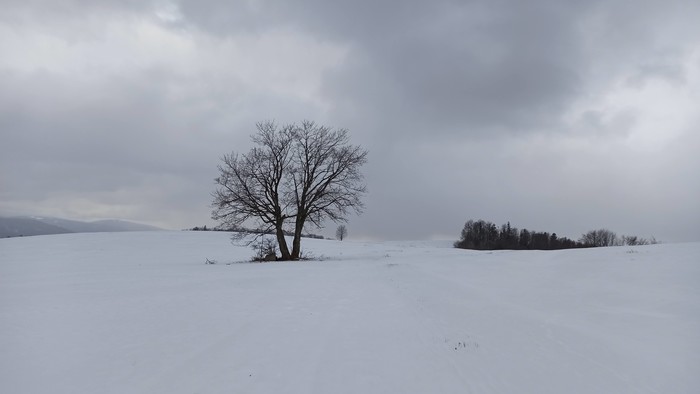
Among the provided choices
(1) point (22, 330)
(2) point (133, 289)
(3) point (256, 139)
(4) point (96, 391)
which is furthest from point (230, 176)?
(4) point (96, 391)

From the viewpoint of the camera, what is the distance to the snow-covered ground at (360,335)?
223 inches

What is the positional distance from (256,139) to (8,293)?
64.8 ft

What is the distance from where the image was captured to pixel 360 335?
779cm

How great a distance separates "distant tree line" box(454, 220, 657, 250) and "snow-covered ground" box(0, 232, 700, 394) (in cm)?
11849

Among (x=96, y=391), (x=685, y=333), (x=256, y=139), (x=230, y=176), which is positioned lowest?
(x=96, y=391)

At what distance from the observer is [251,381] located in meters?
5.54

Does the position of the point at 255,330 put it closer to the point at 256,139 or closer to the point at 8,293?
the point at 8,293

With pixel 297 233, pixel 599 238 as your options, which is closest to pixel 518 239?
pixel 599 238

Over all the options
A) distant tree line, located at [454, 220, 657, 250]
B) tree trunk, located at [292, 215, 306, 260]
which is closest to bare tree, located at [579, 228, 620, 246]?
distant tree line, located at [454, 220, 657, 250]

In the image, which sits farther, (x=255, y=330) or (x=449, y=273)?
(x=449, y=273)

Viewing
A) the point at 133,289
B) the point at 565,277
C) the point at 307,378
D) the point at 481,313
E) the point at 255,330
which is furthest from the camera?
the point at 565,277

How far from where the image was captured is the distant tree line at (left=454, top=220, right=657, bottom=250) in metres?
130

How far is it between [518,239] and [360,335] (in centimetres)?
14661

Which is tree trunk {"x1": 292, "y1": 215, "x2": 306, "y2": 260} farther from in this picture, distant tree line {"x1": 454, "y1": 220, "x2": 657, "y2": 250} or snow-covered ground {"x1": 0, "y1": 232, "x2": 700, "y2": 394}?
distant tree line {"x1": 454, "y1": 220, "x2": 657, "y2": 250}
